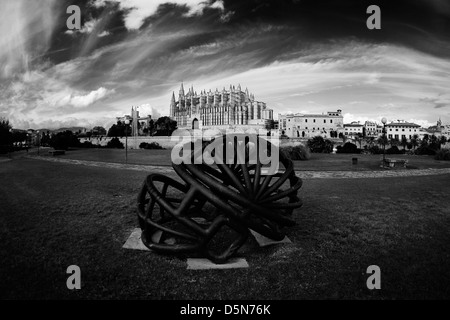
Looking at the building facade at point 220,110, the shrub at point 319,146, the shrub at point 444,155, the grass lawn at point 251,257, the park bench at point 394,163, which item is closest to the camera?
the grass lawn at point 251,257

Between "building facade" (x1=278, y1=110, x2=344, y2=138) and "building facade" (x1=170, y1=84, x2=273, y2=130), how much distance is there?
15.1 metres

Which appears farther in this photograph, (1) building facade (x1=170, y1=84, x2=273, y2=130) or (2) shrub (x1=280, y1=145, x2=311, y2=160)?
(1) building facade (x1=170, y1=84, x2=273, y2=130)

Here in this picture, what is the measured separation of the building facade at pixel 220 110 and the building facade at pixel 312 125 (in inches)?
596

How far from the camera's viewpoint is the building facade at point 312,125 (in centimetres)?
10725

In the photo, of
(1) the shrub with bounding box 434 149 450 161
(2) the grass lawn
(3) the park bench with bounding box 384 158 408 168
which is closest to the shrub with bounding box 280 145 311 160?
(3) the park bench with bounding box 384 158 408 168

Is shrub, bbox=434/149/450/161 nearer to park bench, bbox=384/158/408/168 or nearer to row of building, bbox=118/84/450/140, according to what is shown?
park bench, bbox=384/158/408/168

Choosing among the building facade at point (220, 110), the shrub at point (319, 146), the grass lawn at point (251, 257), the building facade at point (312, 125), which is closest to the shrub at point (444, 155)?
the shrub at point (319, 146)

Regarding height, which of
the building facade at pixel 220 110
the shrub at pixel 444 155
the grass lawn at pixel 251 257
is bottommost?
the grass lawn at pixel 251 257

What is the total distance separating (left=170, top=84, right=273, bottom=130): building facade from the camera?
133125 mm

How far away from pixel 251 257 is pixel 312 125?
4338 inches

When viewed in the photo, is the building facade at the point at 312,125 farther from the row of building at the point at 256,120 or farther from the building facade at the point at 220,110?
the building facade at the point at 220,110

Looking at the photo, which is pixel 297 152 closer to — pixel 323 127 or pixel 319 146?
pixel 319 146

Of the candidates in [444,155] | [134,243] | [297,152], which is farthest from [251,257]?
[444,155]
